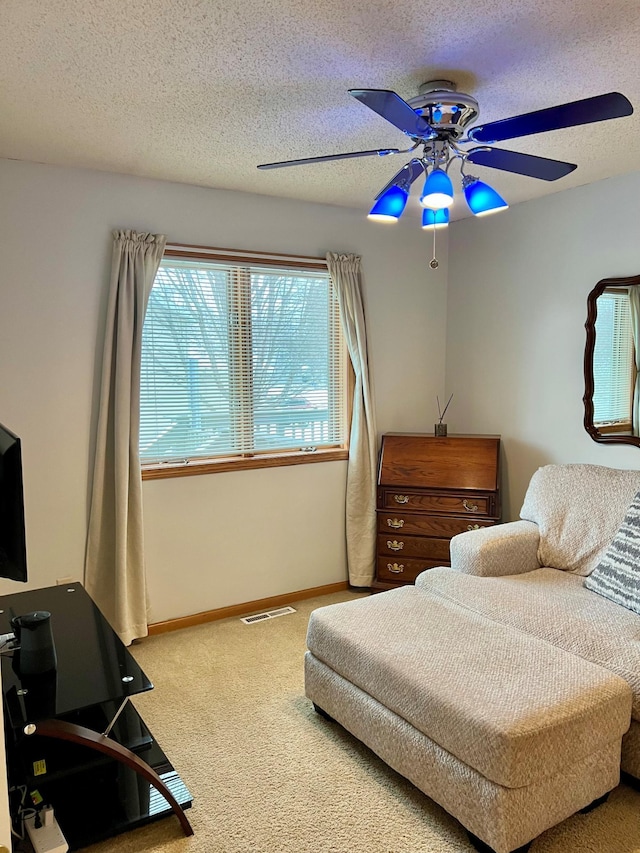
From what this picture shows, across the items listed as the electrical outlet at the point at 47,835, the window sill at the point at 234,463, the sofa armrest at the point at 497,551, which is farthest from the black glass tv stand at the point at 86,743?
the sofa armrest at the point at 497,551

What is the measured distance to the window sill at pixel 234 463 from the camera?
343 centimetres

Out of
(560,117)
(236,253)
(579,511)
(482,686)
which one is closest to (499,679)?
(482,686)

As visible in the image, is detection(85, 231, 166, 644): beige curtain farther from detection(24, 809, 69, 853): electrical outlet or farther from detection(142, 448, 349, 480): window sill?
detection(24, 809, 69, 853): electrical outlet

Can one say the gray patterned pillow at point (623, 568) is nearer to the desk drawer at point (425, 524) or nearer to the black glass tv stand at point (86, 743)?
the desk drawer at point (425, 524)

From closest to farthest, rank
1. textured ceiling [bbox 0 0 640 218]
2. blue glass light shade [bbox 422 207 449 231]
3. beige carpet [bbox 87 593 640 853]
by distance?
textured ceiling [bbox 0 0 640 218] → beige carpet [bbox 87 593 640 853] → blue glass light shade [bbox 422 207 449 231]

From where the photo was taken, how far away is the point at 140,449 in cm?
340

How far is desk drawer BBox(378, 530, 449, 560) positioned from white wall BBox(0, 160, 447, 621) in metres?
0.33

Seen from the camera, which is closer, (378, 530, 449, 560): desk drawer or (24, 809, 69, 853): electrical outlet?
(24, 809, 69, 853): electrical outlet

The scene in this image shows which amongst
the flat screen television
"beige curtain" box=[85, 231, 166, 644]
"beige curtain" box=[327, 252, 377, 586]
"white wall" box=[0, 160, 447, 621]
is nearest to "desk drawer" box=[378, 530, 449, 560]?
"beige curtain" box=[327, 252, 377, 586]

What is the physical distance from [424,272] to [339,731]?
3.01 meters

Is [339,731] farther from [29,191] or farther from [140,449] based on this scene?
[29,191]

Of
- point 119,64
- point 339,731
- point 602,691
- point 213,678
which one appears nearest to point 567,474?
point 602,691

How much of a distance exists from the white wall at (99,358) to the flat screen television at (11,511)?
1.33m

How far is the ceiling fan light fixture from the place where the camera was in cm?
220
